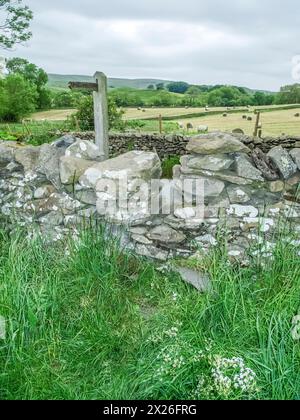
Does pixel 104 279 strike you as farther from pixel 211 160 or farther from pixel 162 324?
pixel 211 160

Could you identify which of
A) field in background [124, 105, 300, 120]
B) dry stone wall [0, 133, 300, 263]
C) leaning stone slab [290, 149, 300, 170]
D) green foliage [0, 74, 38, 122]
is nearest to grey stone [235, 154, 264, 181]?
dry stone wall [0, 133, 300, 263]

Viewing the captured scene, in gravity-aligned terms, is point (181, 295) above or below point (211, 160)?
below

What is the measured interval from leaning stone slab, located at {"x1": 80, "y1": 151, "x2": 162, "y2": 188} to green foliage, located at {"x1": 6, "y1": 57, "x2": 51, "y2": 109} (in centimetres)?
1466

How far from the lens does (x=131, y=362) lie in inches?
95.8

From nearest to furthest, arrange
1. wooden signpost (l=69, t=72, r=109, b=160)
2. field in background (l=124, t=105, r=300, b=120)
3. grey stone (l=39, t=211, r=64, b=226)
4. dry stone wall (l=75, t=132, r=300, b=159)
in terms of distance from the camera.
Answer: grey stone (l=39, t=211, r=64, b=226) < wooden signpost (l=69, t=72, r=109, b=160) < dry stone wall (l=75, t=132, r=300, b=159) < field in background (l=124, t=105, r=300, b=120)

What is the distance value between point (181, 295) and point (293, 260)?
0.74 m

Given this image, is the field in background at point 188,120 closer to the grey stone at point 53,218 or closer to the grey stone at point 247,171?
the grey stone at point 247,171

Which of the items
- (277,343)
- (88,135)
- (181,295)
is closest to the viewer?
(277,343)

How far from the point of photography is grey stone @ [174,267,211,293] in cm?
301

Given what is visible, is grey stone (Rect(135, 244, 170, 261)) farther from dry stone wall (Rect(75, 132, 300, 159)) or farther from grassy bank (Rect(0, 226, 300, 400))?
dry stone wall (Rect(75, 132, 300, 159))

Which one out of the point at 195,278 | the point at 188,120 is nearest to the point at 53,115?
the point at 188,120
